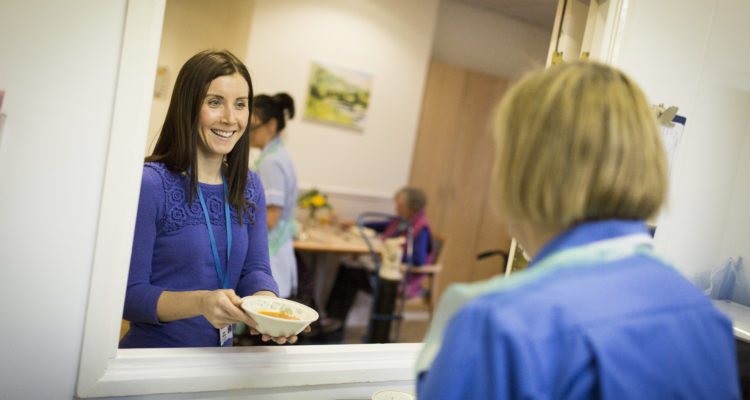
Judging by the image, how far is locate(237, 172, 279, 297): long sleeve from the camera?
134cm

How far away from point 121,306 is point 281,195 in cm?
126

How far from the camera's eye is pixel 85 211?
96 centimetres

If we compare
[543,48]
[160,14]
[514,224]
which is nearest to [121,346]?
[160,14]

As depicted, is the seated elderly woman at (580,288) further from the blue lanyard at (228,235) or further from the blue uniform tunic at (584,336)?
the blue lanyard at (228,235)

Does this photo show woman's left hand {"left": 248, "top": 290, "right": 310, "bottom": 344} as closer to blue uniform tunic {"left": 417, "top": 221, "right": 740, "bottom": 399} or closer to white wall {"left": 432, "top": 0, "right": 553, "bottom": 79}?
blue uniform tunic {"left": 417, "top": 221, "right": 740, "bottom": 399}

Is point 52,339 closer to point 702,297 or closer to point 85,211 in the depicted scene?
point 85,211

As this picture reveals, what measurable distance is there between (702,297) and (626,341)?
16 centimetres

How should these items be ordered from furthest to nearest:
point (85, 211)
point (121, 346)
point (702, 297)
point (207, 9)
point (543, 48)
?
point (207, 9)
point (543, 48)
point (121, 346)
point (85, 211)
point (702, 297)

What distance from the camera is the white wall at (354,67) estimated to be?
3.84 metres

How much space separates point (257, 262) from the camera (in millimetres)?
1371

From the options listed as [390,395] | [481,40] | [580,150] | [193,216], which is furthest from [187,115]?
[481,40]

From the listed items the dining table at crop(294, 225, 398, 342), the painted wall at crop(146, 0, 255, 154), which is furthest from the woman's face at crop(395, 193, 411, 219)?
the painted wall at crop(146, 0, 255, 154)

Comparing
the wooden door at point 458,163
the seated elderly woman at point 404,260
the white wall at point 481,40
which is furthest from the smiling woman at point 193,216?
the white wall at point 481,40

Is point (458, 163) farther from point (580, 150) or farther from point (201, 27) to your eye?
point (580, 150)
